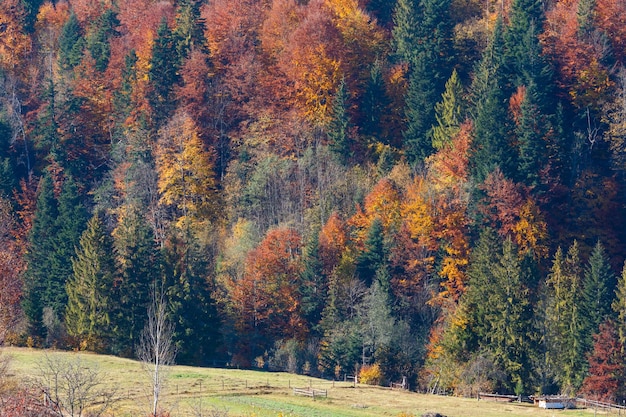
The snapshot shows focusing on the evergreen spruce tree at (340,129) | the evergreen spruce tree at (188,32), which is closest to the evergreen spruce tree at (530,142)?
the evergreen spruce tree at (340,129)

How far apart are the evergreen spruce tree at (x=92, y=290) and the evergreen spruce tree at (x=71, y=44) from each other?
2904 centimetres

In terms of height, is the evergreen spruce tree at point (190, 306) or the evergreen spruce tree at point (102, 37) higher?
the evergreen spruce tree at point (102, 37)

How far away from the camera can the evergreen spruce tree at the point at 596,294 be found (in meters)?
90.1

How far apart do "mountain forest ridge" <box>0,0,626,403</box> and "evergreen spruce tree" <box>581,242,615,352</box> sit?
0.16 meters

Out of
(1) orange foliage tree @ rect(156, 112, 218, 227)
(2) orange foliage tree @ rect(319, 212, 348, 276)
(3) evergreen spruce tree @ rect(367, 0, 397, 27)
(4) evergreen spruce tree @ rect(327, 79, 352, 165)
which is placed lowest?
(2) orange foliage tree @ rect(319, 212, 348, 276)

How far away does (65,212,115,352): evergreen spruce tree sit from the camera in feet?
311

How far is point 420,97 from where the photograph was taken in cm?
10825

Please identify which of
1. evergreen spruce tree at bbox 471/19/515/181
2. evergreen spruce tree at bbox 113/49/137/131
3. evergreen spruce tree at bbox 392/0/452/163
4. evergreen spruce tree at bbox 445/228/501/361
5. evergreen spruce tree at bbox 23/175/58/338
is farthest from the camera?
evergreen spruce tree at bbox 113/49/137/131

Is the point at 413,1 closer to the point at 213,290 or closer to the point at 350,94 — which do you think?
the point at 350,94

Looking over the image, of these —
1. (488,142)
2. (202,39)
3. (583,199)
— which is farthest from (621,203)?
(202,39)

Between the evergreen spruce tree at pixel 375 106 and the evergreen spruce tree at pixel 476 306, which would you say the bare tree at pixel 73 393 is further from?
the evergreen spruce tree at pixel 375 106

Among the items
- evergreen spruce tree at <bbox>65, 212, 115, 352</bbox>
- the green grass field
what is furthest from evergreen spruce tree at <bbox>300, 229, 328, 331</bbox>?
evergreen spruce tree at <bbox>65, 212, 115, 352</bbox>

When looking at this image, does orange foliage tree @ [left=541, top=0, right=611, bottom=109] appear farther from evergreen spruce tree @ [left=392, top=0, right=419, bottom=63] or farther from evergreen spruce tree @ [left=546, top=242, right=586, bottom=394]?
evergreen spruce tree @ [left=546, top=242, right=586, bottom=394]

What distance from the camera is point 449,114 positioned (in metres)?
105
